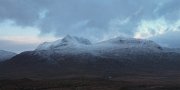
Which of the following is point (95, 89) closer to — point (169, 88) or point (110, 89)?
point (110, 89)

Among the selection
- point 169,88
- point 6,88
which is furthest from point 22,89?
point 169,88

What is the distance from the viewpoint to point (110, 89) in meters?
87.4

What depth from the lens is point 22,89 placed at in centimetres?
8531

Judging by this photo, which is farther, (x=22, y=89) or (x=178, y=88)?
(x=178, y=88)

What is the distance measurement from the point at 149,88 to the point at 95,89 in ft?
41.9

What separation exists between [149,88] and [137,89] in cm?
318

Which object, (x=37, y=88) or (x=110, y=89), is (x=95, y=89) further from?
(x=37, y=88)

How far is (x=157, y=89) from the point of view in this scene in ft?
293

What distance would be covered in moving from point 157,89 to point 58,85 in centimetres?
2170

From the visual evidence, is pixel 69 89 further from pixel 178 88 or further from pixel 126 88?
pixel 178 88

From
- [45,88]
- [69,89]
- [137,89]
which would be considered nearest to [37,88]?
[45,88]

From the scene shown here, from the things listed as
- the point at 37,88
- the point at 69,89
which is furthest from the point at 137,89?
the point at 37,88

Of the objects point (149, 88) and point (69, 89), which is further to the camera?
point (149, 88)

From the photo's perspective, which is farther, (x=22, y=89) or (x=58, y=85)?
(x=58, y=85)
